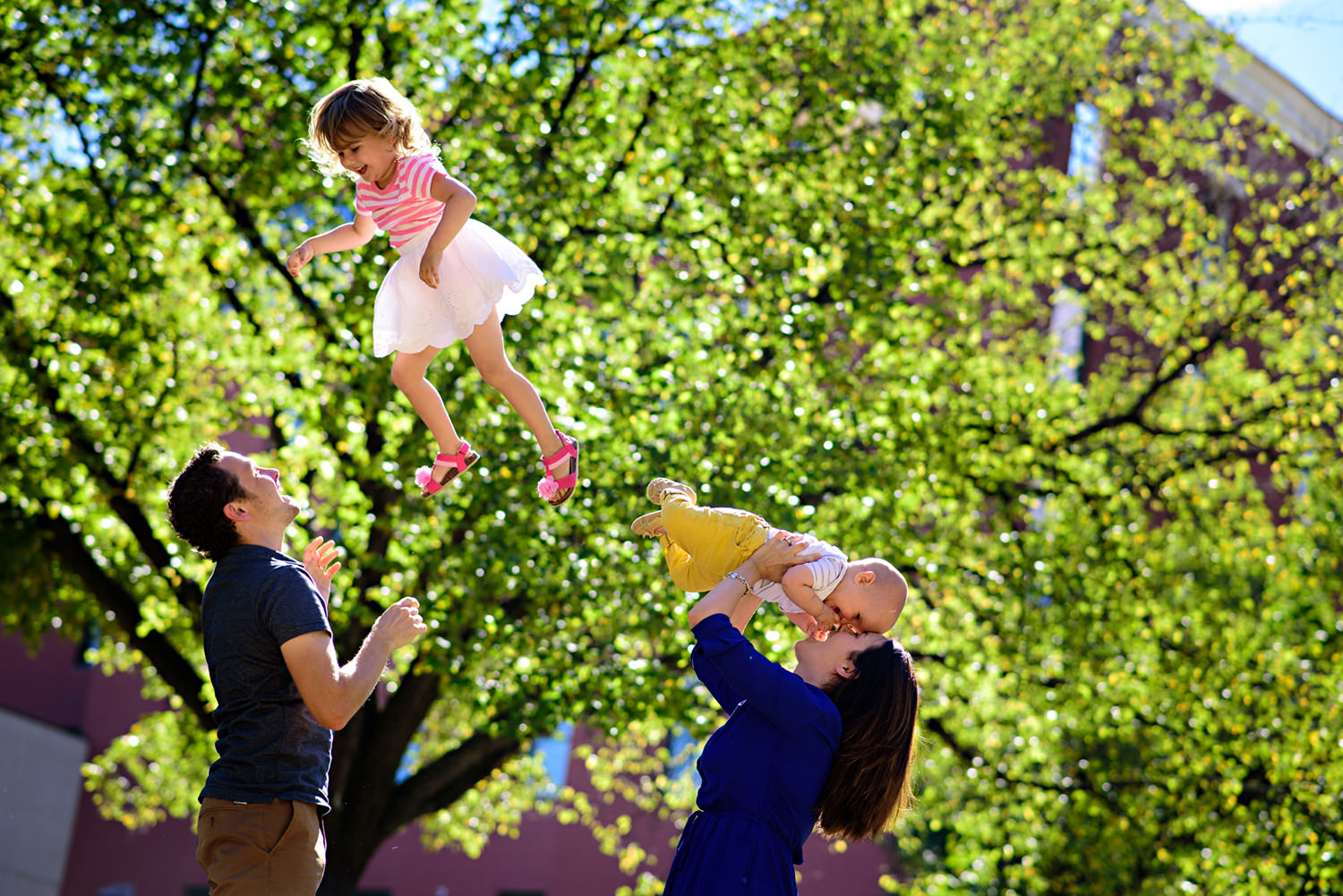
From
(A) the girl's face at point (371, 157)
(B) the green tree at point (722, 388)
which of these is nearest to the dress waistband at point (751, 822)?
(A) the girl's face at point (371, 157)

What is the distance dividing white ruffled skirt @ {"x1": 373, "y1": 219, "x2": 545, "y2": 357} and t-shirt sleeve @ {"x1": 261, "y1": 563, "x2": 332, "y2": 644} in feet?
3.10

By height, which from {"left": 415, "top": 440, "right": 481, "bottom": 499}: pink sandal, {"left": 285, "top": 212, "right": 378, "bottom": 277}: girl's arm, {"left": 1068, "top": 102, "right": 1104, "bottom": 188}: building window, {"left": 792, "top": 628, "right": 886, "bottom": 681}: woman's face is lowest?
{"left": 1068, "top": 102, "right": 1104, "bottom": 188}: building window

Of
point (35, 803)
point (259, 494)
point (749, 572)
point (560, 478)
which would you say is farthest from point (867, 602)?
point (35, 803)

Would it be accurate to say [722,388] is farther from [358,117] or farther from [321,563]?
[358,117]

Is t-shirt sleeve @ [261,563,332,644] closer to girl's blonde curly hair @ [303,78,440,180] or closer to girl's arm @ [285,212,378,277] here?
girl's arm @ [285,212,378,277]

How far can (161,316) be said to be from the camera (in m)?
10.7

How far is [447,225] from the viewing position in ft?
12.2

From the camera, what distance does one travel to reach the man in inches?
132

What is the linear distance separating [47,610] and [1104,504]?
995 cm

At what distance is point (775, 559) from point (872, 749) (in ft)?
2.01

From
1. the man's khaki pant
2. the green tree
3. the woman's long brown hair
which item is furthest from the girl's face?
the green tree

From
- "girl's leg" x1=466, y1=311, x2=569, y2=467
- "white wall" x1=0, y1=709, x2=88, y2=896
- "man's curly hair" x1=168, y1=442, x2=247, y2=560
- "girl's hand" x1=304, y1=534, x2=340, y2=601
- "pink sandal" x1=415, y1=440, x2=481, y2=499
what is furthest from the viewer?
"white wall" x1=0, y1=709, x2=88, y2=896

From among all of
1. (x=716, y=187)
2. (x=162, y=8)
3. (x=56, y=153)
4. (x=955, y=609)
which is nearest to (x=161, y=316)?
(x=56, y=153)

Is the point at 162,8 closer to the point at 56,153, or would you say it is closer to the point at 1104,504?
the point at 56,153
